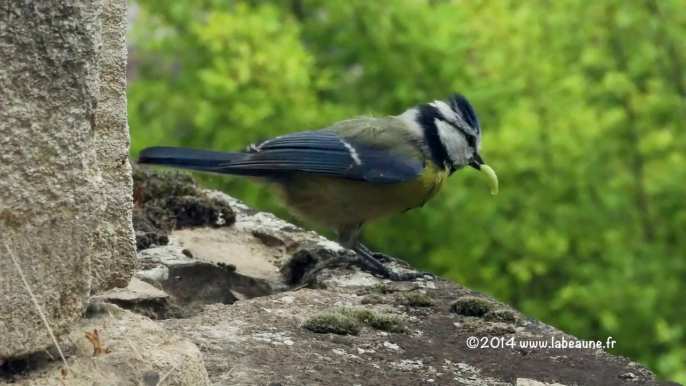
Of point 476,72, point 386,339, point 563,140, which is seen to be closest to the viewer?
point 386,339

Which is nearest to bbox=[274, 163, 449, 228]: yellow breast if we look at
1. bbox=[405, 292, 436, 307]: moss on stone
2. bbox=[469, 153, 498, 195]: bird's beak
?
bbox=[469, 153, 498, 195]: bird's beak

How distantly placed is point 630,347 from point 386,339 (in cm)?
326

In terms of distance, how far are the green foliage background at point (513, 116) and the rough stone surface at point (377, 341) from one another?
2271 mm

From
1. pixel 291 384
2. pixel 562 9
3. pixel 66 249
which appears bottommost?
pixel 291 384

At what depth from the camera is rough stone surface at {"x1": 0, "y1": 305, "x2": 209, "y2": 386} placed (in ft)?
5.35

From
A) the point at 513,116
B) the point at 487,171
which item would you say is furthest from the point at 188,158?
the point at 513,116

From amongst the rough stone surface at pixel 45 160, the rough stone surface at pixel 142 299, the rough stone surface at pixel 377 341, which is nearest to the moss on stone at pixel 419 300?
the rough stone surface at pixel 377 341

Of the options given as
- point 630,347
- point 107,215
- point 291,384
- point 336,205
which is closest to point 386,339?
point 291,384

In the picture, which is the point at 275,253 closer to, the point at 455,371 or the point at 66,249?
the point at 455,371

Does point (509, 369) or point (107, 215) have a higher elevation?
point (107, 215)

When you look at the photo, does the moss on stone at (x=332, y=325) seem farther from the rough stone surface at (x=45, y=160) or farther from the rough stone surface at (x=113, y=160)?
the rough stone surface at (x=45, y=160)

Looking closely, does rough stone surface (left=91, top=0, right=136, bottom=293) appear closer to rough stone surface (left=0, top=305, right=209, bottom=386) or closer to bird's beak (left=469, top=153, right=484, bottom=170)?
rough stone surface (left=0, top=305, right=209, bottom=386)

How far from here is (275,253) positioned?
3203 millimetres

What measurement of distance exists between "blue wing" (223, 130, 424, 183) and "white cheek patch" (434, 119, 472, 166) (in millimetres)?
179
